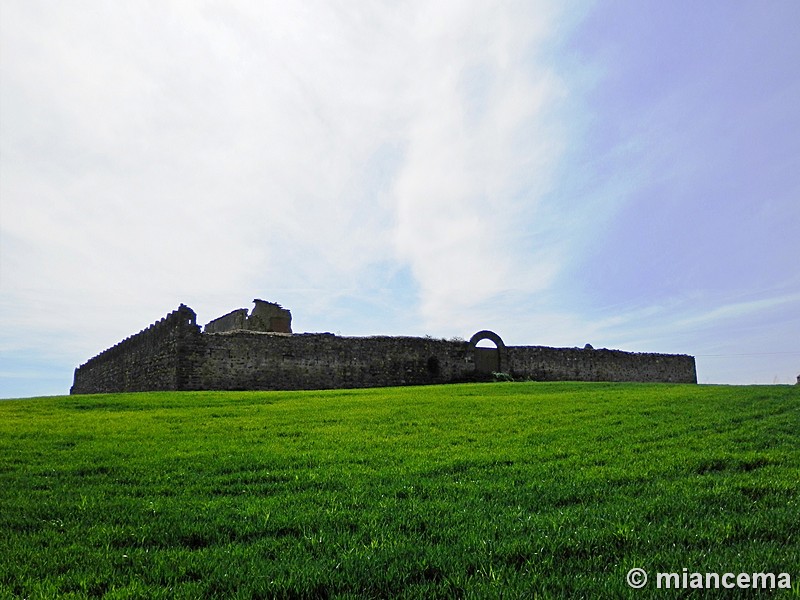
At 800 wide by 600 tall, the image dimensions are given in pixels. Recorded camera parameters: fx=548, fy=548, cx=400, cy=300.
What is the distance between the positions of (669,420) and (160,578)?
962 cm

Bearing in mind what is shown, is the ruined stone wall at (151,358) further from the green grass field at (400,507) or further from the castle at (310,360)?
the green grass field at (400,507)

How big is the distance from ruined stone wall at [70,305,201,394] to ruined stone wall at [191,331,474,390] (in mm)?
988

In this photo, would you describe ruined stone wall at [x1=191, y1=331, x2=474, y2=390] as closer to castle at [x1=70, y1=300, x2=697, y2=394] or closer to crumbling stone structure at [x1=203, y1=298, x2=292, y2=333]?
castle at [x1=70, y1=300, x2=697, y2=394]

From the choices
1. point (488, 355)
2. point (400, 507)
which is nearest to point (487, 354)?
point (488, 355)

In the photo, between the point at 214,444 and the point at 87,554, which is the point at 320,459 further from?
the point at 87,554

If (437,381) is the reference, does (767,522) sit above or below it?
below

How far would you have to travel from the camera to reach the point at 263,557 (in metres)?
4.28

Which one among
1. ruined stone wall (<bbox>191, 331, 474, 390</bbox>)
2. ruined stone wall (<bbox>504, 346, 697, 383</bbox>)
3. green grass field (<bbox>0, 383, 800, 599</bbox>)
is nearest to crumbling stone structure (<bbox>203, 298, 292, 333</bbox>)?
ruined stone wall (<bbox>191, 331, 474, 390</bbox>)

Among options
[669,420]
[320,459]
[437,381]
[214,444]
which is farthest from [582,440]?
[437,381]

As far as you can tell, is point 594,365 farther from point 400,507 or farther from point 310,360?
point 400,507

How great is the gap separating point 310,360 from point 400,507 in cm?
2130

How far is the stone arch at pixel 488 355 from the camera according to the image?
30734mm

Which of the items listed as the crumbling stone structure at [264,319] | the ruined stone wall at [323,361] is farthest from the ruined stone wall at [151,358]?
the crumbling stone structure at [264,319]

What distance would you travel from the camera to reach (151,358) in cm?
2645
